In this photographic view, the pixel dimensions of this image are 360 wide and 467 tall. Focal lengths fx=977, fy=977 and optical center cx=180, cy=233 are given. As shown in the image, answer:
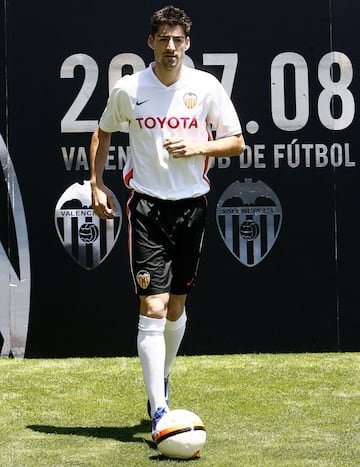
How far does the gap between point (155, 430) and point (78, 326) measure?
234 centimetres

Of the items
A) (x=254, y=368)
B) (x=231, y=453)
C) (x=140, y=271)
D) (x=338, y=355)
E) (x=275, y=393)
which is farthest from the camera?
(x=338, y=355)

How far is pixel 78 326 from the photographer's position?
6.11 metres

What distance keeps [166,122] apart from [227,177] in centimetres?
188

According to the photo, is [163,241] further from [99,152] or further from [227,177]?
[227,177]

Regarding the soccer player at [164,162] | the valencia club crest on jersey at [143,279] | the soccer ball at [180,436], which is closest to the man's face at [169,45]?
the soccer player at [164,162]

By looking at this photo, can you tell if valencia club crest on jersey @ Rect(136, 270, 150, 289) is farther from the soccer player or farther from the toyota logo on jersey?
the toyota logo on jersey

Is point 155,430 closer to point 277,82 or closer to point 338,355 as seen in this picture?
point 338,355

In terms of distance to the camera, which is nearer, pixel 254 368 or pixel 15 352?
pixel 254 368

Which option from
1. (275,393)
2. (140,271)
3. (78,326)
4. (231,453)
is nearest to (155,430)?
(231,453)

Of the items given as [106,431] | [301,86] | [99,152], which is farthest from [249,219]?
[106,431]

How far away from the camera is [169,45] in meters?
4.21

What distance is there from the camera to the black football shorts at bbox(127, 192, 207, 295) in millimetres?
4176

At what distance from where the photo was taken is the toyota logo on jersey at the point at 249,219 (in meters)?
6.12

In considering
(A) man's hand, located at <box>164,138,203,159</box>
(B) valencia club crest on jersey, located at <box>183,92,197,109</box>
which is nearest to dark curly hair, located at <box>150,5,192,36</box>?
(B) valencia club crest on jersey, located at <box>183,92,197,109</box>
